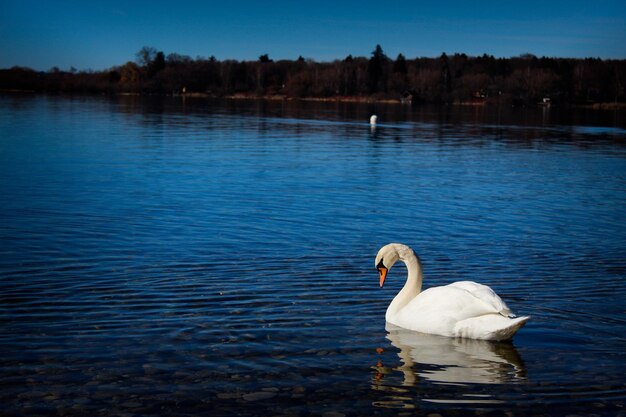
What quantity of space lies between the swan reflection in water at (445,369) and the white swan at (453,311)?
0.45ft

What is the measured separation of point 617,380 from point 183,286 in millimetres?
5975

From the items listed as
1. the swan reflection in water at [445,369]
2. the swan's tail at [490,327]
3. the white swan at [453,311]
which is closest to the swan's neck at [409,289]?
the white swan at [453,311]

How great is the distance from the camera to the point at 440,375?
7.82 m

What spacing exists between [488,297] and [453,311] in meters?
0.45

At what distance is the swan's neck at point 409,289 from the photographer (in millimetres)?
9523

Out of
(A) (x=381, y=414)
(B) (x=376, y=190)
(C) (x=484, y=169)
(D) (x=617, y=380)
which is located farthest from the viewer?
(C) (x=484, y=169)

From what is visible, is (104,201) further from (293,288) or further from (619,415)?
(619,415)

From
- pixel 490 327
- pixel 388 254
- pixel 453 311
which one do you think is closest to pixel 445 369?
pixel 490 327

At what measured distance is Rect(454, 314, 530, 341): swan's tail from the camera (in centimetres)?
835

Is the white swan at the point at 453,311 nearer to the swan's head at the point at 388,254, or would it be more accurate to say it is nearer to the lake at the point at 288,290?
the swan's head at the point at 388,254

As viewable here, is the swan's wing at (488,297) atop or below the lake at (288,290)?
atop

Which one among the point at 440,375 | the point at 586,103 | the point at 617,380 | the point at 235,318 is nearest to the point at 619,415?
the point at 617,380

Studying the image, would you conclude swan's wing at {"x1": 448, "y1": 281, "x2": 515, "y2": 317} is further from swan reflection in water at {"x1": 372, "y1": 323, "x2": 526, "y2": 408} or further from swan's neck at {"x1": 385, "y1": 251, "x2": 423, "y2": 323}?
swan's neck at {"x1": 385, "y1": 251, "x2": 423, "y2": 323}

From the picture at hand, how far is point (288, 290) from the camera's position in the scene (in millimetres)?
11094
